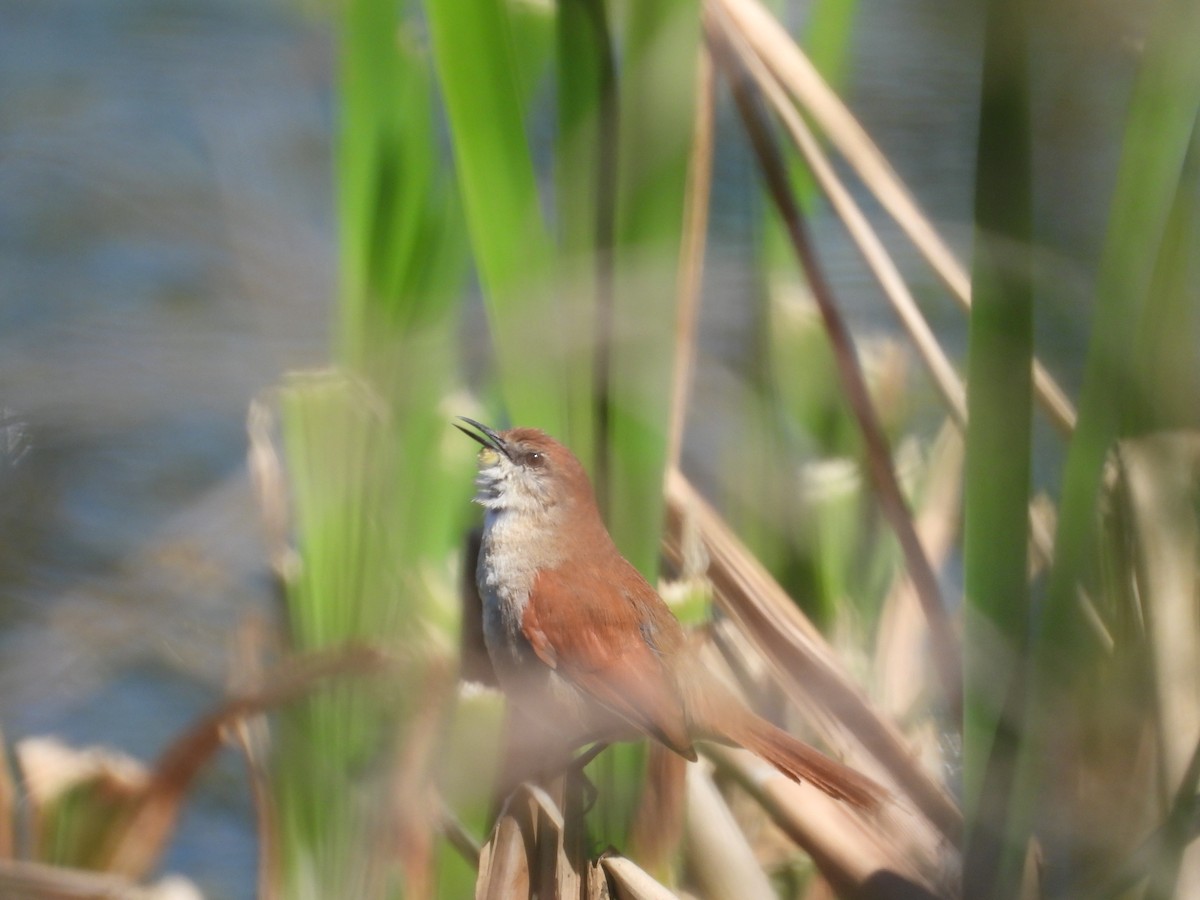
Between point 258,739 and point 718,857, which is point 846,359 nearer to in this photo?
point 718,857

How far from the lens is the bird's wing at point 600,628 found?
1.35 meters

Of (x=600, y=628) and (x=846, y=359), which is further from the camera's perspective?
(x=600, y=628)

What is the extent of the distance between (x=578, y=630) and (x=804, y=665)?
0.29m

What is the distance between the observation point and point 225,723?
113 centimetres

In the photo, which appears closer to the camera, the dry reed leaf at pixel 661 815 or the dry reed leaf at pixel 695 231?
the dry reed leaf at pixel 661 815

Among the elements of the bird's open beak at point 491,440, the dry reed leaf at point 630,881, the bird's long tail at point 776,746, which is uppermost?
the bird's open beak at point 491,440

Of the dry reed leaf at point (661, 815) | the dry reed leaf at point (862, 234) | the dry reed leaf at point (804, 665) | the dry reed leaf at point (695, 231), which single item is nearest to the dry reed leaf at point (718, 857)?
the dry reed leaf at point (661, 815)

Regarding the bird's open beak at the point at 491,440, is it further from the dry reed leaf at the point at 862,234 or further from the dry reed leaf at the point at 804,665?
the dry reed leaf at the point at 862,234

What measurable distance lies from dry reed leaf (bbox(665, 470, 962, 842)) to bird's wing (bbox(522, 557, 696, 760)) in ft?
0.32

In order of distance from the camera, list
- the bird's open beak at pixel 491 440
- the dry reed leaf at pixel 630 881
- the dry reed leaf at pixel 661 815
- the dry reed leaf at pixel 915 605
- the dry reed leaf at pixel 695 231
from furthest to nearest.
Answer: the dry reed leaf at pixel 915 605
the bird's open beak at pixel 491 440
the dry reed leaf at pixel 695 231
the dry reed leaf at pixel 661 815
the dry reed leaf at pixel 630 881

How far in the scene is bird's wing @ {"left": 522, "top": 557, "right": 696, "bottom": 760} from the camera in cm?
135

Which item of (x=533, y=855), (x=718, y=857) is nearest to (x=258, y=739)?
(x=533, y=855)

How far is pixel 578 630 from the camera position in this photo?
1.40 m

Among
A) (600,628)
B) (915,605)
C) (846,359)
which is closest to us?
(846,359)
